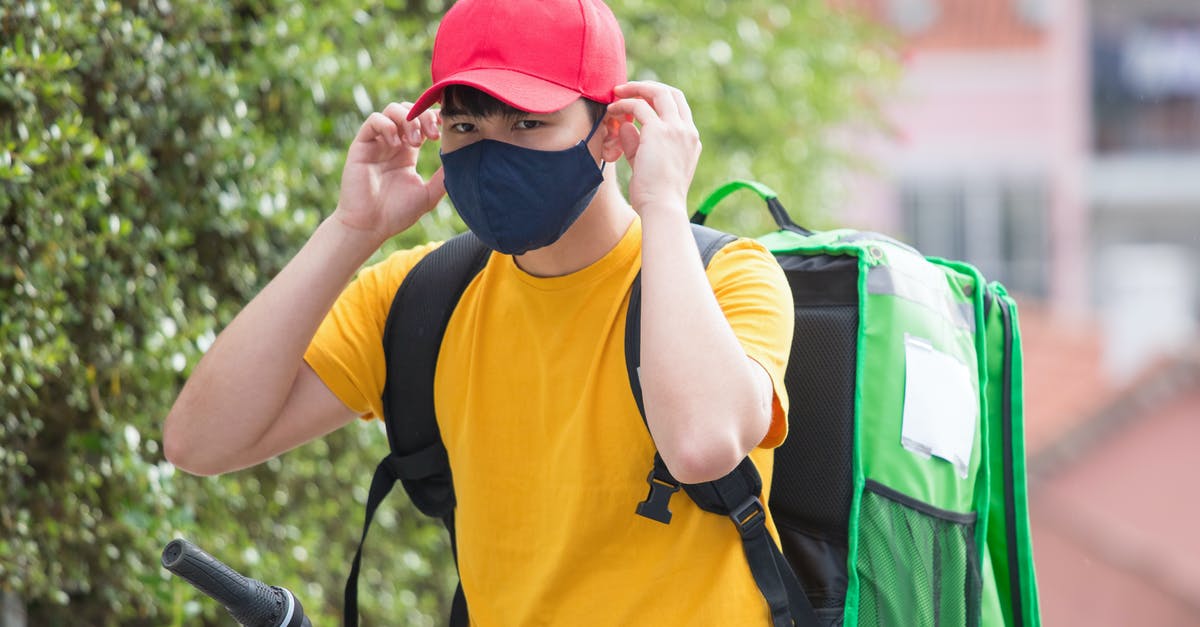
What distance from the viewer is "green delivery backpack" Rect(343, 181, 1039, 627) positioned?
2512 mm

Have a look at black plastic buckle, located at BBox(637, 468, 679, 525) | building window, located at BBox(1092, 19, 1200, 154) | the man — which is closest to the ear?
the man

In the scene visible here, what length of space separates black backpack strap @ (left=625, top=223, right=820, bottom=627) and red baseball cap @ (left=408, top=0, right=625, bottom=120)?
0.35 metres

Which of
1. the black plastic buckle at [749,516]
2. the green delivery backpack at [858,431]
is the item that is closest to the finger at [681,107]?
the green delivery backpack at [858,431]

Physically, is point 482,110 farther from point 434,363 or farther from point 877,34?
point 877,34

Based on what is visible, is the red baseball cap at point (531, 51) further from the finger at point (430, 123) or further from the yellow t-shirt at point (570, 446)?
the yellow t-shirt at point (570, 446)

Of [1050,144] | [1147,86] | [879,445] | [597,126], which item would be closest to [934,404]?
[879,445]

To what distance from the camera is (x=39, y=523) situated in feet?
10.4

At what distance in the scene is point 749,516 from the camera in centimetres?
230

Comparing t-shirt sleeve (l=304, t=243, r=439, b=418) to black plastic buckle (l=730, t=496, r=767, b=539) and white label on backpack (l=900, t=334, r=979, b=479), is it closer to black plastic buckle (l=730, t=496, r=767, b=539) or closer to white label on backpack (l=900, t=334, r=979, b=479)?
black plastic buckle (l=730, t=496, r=767, b=539)

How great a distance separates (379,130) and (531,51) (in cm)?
36

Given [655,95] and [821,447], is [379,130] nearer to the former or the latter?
[655,95]

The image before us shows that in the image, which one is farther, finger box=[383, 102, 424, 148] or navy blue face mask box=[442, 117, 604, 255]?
finger box=[383, 102, 424, 148]

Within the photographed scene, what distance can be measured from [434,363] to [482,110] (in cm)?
47

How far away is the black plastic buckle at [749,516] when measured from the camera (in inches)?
90.4
